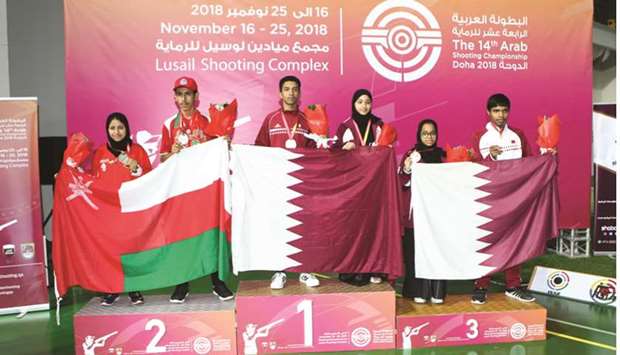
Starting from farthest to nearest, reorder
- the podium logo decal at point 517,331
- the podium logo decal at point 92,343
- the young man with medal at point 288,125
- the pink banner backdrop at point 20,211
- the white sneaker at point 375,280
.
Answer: the pink banner backdrop at point 20,211
the young man with medal at point 288,125
the white sneaker at point 375,280
the podium logo decal at point 517,331
the podium logo decal at point 92,343

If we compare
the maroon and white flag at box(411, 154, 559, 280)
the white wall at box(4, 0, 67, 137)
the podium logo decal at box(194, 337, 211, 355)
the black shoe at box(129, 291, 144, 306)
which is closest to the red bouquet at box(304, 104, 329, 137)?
the maroon and white flag at box(411, 154, 559, 280)

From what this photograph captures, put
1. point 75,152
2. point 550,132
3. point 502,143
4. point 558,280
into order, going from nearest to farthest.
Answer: point 75,152
point 550,132
point 502,143
point 558,280

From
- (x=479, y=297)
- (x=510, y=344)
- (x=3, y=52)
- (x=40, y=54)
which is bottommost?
(x=510, y=344)

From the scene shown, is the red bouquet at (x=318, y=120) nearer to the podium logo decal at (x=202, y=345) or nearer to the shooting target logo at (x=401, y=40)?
the podium logo decal at (x=202, y=345)

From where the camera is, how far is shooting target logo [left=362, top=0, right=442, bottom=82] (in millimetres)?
4969

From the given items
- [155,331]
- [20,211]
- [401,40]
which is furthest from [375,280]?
[20,211]

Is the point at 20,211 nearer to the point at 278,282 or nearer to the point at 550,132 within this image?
the point at 278,282

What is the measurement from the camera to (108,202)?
318cm

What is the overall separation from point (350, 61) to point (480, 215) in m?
2.30

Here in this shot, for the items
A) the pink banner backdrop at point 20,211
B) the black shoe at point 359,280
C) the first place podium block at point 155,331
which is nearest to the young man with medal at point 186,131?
the first place podium block at point 155,331

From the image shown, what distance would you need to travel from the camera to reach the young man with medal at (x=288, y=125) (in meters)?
3.53

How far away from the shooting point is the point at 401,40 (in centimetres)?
500

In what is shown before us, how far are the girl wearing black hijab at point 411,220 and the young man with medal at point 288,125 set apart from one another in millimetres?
720

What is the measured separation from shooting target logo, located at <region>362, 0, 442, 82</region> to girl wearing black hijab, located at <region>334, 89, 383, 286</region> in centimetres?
150
